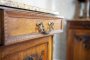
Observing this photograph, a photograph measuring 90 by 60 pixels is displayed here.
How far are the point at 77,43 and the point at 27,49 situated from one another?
4.00 feet

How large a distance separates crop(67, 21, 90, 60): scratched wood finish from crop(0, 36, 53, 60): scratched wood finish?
0.80m

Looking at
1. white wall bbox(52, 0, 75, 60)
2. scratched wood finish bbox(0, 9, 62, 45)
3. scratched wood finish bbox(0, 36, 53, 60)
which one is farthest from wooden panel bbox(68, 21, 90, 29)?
scratched wood finish bbox(0, 9, 62, 45)

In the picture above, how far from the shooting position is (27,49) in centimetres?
76

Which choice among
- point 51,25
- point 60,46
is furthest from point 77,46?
point 51,25

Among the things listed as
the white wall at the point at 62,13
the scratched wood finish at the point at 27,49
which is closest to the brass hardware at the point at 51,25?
the scratched wood finish at the point at 27,49

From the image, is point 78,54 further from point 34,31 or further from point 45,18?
point 34,31

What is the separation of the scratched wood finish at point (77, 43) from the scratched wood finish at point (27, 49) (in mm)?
796

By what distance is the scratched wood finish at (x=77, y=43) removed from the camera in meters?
1.85

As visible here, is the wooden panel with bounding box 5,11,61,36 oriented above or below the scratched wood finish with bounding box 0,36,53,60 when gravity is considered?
above

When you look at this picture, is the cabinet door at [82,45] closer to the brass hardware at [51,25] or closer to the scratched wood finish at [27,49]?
the scratched wood finish at [27,49]

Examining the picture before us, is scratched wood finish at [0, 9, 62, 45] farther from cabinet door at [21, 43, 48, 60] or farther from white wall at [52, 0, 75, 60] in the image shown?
white wall at [52, 0, 75, 60]

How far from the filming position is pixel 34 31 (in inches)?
29.2

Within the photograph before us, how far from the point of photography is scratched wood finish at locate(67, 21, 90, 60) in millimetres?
1855

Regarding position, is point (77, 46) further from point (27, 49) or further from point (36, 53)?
point (27, 49)
